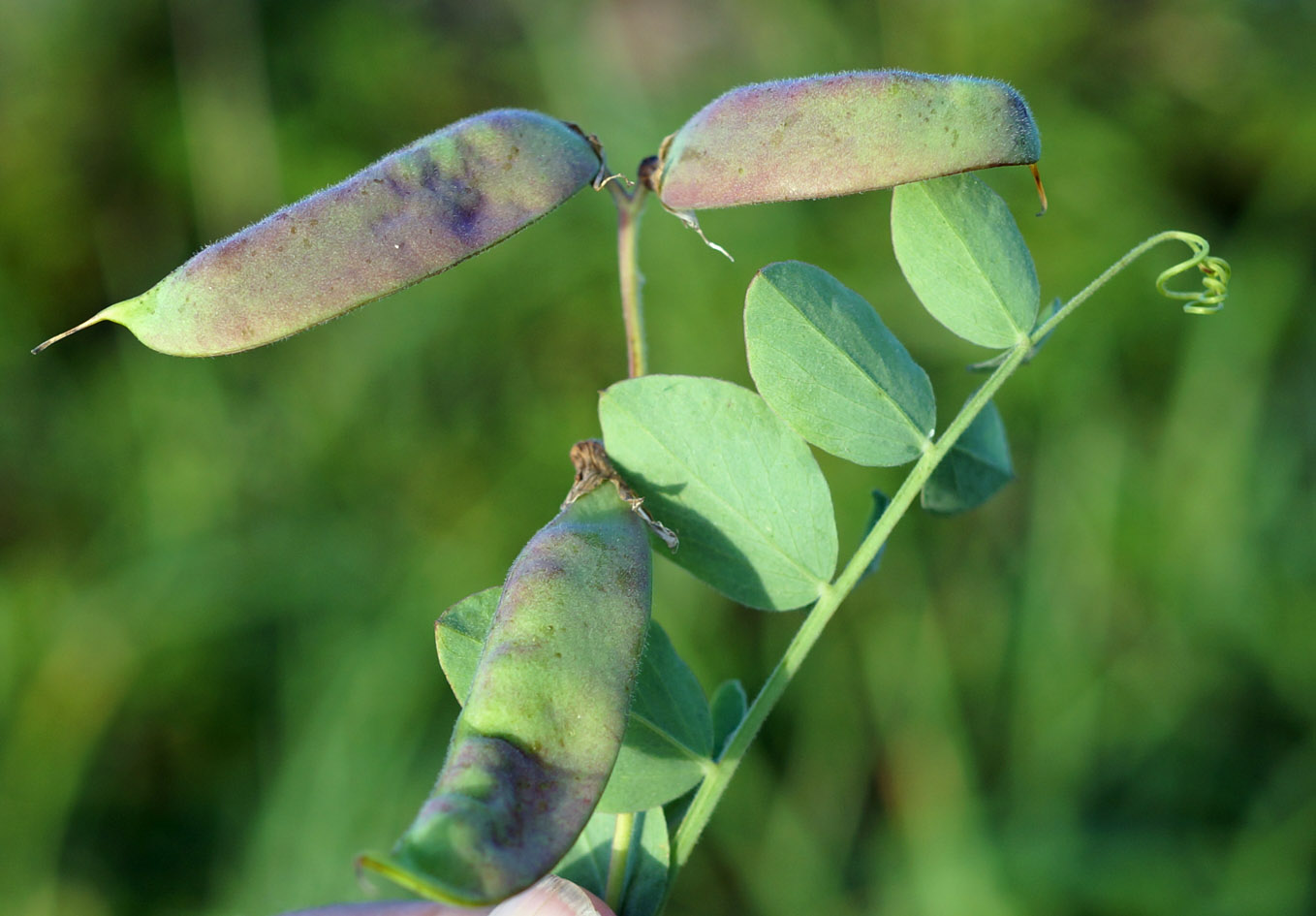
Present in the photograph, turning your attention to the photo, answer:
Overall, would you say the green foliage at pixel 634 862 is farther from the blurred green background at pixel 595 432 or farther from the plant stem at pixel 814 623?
the blurred green background at pixel 595 432

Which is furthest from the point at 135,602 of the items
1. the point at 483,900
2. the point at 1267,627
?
the point at 1267,627

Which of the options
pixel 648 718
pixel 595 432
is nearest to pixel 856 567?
pixel 648 718

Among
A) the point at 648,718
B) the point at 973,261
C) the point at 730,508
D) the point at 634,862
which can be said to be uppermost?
the point at 973,261

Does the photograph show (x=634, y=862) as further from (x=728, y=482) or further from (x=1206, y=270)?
(x=1206, y=270)

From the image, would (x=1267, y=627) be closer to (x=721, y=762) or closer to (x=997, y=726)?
(x=997, y=726)

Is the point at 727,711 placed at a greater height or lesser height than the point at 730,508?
lesser

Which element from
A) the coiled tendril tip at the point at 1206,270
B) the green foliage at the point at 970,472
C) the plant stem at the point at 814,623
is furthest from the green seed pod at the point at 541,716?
the coiled tendril tip at the point at 1206,270

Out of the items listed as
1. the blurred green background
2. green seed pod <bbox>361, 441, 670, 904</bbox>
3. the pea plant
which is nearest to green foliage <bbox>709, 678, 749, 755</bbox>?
the pea plant
